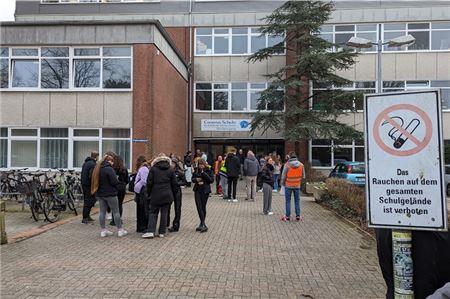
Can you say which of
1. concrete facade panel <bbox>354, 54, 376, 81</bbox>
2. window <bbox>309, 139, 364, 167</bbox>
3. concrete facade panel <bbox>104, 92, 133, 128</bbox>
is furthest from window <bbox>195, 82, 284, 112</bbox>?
concrete facade panel <bbox>104, 92, 133, 128</bbox>

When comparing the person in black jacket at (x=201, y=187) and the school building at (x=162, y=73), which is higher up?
the school building at (x=162, y=73)

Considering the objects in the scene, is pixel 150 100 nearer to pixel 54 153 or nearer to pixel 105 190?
pixel 54 153

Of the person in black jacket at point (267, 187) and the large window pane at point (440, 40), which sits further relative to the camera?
the large window pane at point (440, 40)

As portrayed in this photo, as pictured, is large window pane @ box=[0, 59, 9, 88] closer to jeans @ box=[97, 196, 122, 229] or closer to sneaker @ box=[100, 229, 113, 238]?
jeans @ box=[97, 196, 122, 229]

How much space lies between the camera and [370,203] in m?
3.08

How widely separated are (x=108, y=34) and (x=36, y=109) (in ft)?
14.6

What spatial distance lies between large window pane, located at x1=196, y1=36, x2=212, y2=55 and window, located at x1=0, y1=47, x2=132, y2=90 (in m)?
11.8

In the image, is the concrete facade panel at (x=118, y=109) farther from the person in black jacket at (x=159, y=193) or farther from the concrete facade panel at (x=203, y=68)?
the concrete facade panel at (x=203, y=68)

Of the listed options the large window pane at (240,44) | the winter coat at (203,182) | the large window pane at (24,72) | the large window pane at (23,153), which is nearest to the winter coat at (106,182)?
the winter coat at (203,182)

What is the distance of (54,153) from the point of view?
787 inches

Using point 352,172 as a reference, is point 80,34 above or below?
above

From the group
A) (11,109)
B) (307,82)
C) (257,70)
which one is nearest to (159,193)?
(11,109)

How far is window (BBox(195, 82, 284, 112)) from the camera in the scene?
30641mm

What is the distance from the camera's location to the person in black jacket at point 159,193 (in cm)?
958
